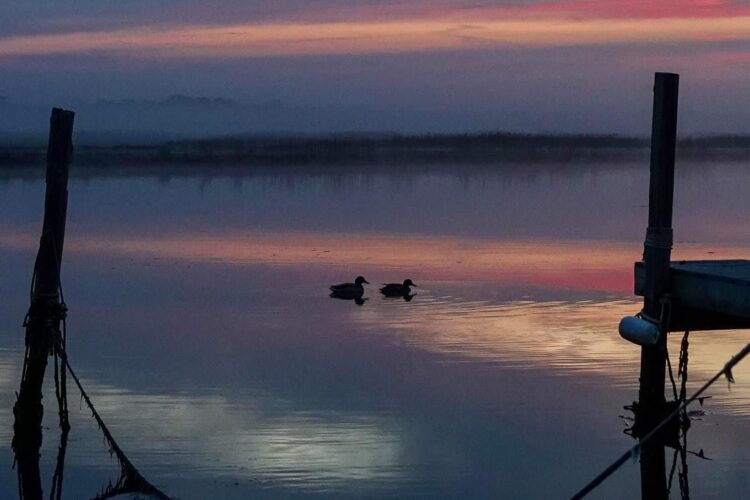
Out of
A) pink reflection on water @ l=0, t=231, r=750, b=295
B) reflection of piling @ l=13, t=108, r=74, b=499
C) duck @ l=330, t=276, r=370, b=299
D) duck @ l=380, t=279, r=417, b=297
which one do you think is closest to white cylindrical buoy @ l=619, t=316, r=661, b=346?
reflection of piling @ l=13, t=108, r=74, b=499

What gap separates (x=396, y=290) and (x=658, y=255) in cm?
1099

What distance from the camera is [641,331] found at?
11.9 meters

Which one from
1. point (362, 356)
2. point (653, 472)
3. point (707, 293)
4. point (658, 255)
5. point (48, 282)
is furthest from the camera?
point (362, 356)

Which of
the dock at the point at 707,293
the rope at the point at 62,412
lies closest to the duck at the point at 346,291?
the rope at the point at 62,412

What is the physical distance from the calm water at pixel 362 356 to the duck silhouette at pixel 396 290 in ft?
0.72

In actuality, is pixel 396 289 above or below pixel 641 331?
below

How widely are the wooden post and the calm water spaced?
9.6 inches

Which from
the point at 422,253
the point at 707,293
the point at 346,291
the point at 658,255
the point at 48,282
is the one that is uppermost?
the point at 658,255

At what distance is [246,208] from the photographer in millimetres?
42875

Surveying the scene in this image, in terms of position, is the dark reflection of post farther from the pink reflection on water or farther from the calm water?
the pink reflection on water

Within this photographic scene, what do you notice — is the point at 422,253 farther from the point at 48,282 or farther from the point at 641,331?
the point at 641,331

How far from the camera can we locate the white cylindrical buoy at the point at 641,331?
11719 millimetres

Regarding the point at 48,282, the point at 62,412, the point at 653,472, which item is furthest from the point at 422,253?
the point at 653,472

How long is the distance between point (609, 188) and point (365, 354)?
3886 centimetres
